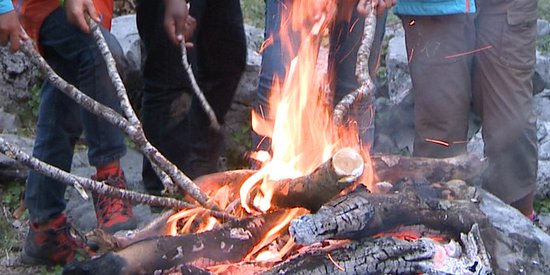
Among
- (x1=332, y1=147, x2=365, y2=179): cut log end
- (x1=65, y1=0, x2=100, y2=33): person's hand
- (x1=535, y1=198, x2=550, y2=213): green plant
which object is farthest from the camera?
(x1=535, y1=198, x2=550, y2=213): green plant

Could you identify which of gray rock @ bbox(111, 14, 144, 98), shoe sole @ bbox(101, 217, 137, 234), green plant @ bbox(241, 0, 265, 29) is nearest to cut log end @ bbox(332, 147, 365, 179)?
shoe sole @ bbox(101, 217, 137, 234)

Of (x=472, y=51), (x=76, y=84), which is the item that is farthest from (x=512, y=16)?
(x=76, y=84)

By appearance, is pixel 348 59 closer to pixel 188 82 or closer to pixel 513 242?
pixel 188 82

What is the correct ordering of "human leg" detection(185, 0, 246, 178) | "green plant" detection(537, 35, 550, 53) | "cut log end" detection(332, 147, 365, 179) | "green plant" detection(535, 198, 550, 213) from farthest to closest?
"green plant" detection(537, 35, 550, 53)
"green plant" detection(535, 198, 550, 213)
"human leg" detection(185, 0, 246, 178)
"cut log end" detection(332, 147, 365, 179)

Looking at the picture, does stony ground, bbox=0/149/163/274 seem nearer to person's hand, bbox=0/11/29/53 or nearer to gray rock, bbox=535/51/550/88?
person's hand, bbox=0/11/29/53

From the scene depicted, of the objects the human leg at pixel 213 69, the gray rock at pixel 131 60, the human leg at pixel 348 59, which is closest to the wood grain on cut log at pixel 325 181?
the human leg at pixel 348 59

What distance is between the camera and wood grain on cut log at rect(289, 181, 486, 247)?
9.23 ft

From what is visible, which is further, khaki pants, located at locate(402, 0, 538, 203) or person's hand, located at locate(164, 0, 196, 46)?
khaki pants, located at locate(402, 0, 538, 203)

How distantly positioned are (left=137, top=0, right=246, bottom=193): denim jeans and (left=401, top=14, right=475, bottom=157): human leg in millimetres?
896

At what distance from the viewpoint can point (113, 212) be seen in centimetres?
411

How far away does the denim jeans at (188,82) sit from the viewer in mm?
4523

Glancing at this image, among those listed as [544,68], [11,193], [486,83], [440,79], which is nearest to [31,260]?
[11,193]

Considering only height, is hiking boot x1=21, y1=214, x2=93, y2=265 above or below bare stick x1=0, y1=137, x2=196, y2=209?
below

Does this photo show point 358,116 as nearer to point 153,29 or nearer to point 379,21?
point 379,21
